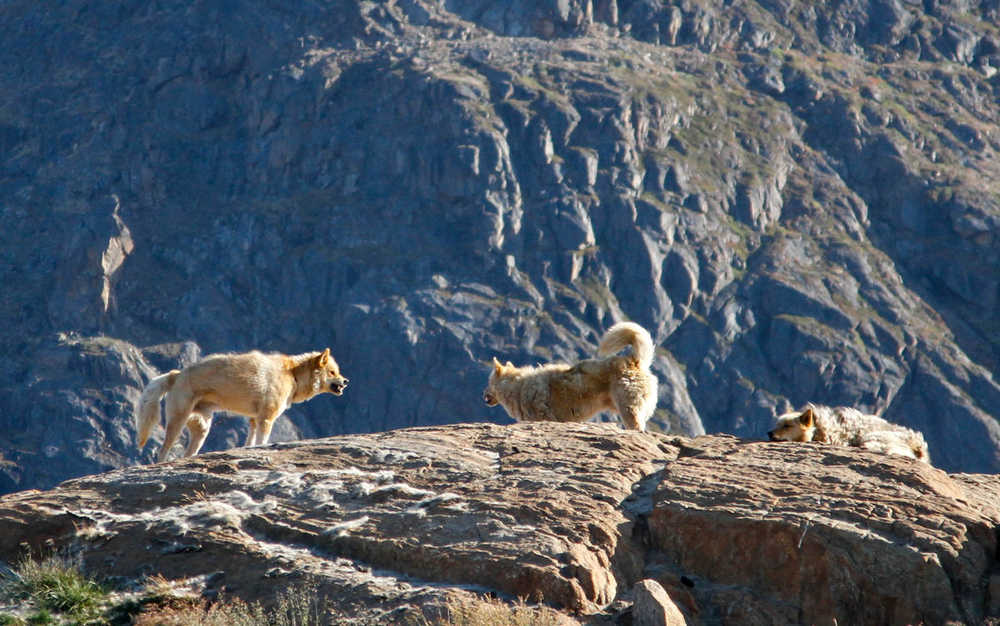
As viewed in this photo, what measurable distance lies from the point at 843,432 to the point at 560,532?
730 cm

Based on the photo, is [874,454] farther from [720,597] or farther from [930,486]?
[720,597]

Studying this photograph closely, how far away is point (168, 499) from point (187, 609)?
2.33m

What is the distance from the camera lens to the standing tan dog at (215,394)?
931 inches

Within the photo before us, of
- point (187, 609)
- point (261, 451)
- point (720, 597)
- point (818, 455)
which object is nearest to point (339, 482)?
point (261, 451)

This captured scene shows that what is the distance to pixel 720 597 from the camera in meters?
14.6

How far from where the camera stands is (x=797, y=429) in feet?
67.5

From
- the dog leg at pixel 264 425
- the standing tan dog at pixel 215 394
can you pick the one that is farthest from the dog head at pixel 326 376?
the dog leg at pixel 264 425

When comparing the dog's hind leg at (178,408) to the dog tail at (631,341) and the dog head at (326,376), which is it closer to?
the dog head at (326,376)

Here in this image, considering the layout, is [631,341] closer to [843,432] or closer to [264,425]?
[843,432]

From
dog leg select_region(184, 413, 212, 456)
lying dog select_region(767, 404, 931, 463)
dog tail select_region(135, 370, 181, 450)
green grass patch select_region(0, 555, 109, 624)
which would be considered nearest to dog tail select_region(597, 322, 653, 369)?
lying dog select_region(767, 404, 931, 463)

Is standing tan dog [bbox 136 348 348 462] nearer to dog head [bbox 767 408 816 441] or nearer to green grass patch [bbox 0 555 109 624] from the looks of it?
green grass patch [bbox 0 555 109 624]

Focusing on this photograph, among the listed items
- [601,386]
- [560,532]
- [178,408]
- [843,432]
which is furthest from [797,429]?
[178,408]

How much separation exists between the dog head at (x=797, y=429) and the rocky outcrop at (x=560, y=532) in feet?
9.96

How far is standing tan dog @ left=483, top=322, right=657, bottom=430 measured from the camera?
23.7 m
